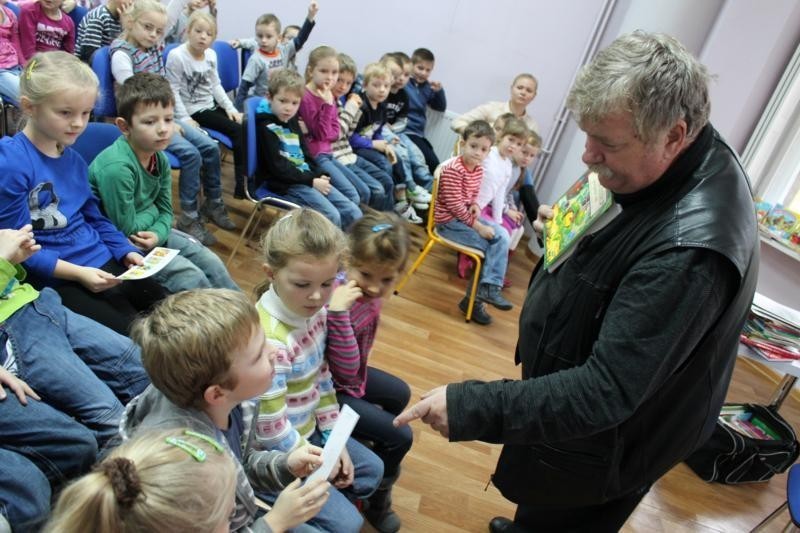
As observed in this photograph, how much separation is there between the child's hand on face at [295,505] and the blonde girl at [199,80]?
2878mm

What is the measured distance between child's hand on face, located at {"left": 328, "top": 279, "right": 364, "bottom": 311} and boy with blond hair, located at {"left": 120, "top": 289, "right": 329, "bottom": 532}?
1.29 ft

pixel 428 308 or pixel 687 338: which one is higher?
pixel 687 338

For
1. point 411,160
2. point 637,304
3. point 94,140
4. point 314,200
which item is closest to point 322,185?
point 314,200

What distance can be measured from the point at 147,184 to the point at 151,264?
0.49 metres

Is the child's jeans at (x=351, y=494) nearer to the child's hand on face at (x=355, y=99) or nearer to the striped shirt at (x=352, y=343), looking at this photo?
the striped shirt at (x=352, y=343)

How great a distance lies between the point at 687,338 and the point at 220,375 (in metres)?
0.92

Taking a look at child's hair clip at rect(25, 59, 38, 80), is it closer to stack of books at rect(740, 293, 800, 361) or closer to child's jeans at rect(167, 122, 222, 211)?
child's jeans at rect(167, 122, 222, 211)

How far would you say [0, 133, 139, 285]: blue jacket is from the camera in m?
1.68

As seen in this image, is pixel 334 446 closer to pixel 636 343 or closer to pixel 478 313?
pixel 636 343

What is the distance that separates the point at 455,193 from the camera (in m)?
3.59

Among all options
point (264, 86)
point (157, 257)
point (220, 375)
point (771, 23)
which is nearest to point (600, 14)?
point (771, 23)

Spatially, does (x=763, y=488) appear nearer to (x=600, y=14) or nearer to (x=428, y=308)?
(x=428, y=308)

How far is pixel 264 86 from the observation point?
4727 mm

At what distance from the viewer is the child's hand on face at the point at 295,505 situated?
1114 millimetres
